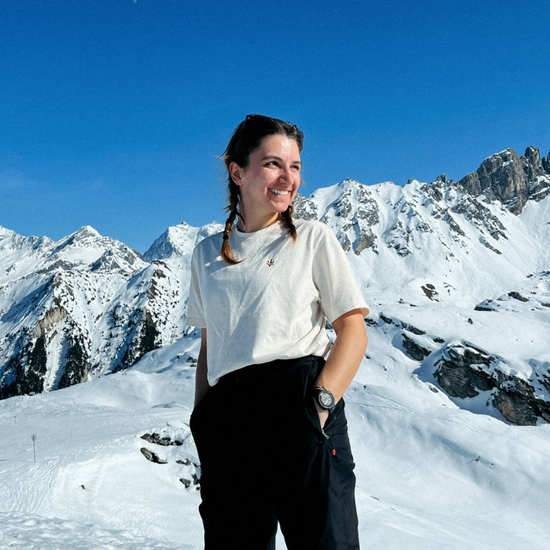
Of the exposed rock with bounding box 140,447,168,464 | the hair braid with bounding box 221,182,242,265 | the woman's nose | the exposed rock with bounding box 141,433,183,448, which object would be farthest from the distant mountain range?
the woman's nose

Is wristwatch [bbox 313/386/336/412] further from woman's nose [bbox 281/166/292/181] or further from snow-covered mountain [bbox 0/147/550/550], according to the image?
snow-covered mountain [bbox 0/147/550/550]

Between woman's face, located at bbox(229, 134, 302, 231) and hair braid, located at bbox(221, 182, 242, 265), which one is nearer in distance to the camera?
woman's face, located at bbox(229, 134, 302, 231)

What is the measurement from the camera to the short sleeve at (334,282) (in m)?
2.54

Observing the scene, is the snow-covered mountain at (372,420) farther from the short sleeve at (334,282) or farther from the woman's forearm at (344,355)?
the short sleeve at (334,282)

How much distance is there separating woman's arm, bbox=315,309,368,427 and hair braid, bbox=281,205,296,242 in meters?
0.59

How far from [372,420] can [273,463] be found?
29.8 meters

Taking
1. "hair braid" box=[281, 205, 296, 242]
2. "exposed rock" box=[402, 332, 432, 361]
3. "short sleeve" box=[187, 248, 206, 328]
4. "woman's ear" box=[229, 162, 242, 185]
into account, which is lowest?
"exposed rock" box=[402, 332, 432, 361]

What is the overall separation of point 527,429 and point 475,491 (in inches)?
342

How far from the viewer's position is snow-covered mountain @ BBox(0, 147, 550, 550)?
478 inches

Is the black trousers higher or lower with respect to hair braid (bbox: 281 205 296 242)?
lower

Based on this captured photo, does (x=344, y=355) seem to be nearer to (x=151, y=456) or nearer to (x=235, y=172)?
(x=235, y=172)

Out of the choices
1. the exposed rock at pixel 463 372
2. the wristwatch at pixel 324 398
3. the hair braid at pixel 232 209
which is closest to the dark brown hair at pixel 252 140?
the hair braid at pixel 232 209

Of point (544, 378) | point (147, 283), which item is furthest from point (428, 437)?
point (147, 283)

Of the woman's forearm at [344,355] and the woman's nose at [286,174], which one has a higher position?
the woman's nose at [286,174]
